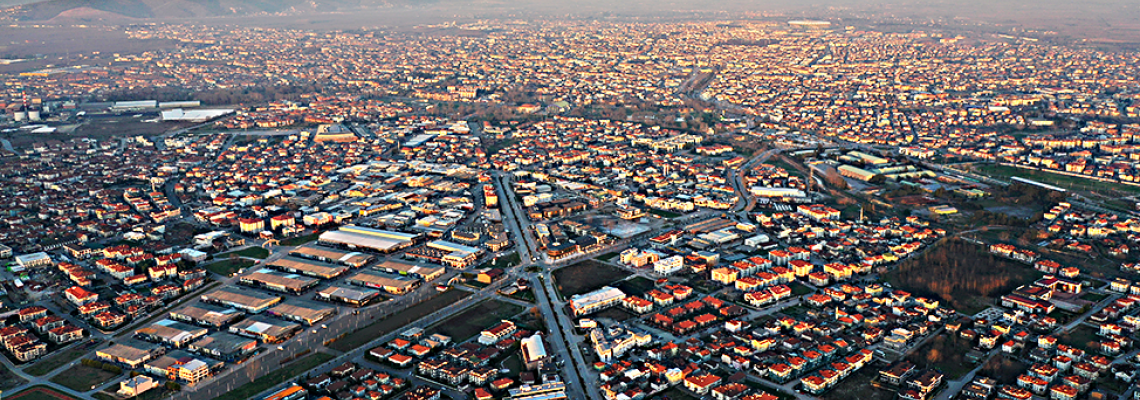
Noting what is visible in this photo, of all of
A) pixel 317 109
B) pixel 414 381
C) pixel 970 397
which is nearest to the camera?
pixel 970 397

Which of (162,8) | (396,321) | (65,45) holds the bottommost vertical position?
(162,8)

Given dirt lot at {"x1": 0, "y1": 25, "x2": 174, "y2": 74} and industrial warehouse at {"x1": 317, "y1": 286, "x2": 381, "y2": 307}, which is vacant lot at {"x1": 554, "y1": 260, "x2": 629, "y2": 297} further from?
dirt lot at {"x1": 0, "y1": 25, "x2": 174, "y2": 74}

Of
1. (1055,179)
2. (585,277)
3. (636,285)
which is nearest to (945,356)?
(636,285)

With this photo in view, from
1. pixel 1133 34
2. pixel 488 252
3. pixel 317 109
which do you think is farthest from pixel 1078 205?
pixel 1133 34

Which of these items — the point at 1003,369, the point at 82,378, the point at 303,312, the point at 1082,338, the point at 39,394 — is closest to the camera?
the point at 39,394

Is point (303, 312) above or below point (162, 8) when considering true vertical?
above

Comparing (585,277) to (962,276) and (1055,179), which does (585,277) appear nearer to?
(962,276)

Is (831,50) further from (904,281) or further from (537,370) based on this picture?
(537,370)
